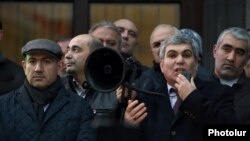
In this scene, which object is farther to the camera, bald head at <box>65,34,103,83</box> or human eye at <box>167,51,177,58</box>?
bald head at <box>65,34,103,83</box>

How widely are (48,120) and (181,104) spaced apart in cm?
89

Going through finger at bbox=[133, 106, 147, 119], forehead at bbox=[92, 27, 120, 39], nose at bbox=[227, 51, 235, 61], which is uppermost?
forehead at bbox=[92, 27, 120, 39]

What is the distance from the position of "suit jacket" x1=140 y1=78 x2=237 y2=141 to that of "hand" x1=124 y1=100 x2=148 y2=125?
0.11 m

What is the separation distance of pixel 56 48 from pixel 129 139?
2.62m

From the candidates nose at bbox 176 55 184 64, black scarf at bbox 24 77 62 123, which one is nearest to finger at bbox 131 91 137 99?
nose at bbox 176 55 184 64

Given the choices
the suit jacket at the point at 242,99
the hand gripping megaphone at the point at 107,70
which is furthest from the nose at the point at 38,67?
the suit jacket at the point at 242,99

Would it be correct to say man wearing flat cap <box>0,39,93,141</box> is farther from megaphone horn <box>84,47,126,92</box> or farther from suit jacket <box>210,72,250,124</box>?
suit jacket <box>210,72,250,124</box>

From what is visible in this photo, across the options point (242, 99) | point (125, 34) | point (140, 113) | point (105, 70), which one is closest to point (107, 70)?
point (105, 70)

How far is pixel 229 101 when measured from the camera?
5.96 metres

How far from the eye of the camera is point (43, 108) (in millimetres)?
6094

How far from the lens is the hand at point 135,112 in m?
5.55

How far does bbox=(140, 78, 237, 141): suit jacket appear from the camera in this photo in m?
5.72

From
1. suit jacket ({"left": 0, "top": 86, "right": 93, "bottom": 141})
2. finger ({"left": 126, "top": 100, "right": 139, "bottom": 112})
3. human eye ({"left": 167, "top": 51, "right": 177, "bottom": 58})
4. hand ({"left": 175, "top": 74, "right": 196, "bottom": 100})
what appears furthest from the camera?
human eye ({"left": 167, "top": 51, "right": 177, "bottom": 58})

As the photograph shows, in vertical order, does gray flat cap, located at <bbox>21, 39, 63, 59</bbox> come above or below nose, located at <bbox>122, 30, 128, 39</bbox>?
above
